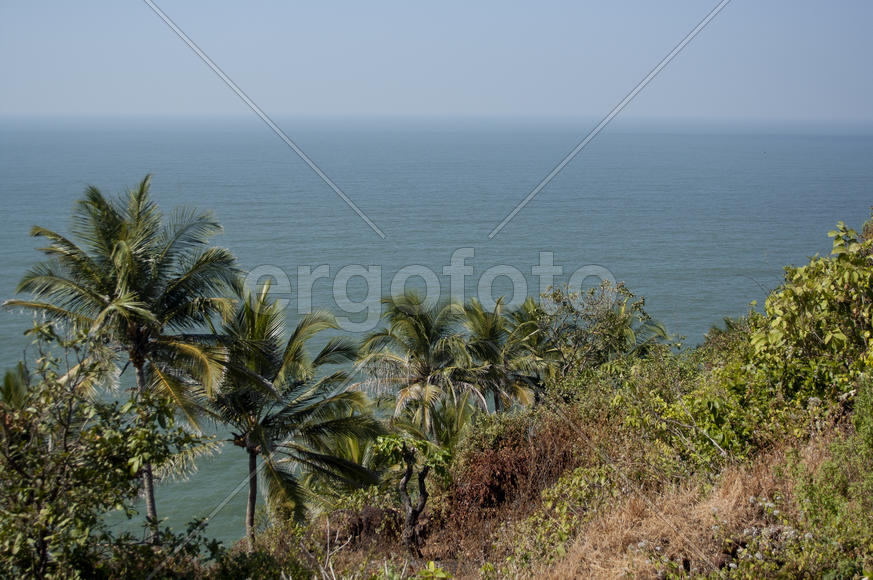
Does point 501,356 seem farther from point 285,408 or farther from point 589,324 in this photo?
point 285,408

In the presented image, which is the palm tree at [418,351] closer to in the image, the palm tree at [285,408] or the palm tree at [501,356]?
the palm tree at [501,356]

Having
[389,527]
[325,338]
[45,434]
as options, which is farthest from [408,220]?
[45,434]

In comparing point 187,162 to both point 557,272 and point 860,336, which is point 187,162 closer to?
point 557,272

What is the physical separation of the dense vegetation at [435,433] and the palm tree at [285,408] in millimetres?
55

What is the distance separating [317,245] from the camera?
69250 millimetres

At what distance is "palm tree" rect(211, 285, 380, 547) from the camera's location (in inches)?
668

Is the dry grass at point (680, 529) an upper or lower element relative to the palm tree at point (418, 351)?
upper

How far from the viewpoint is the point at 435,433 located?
2123 cm

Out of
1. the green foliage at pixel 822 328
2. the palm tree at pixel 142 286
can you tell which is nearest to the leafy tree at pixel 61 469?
the palm tree at pixel 142 286

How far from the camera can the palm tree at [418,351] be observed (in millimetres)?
22297

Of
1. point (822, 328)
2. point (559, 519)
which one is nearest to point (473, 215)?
point (822, 328)

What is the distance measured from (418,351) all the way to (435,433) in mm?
2638

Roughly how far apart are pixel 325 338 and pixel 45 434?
35.0 m

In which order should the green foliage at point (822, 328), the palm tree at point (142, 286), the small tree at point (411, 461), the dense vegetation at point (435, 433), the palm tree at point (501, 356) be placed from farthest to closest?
the palm tree at point (501, 356), the palm tree at point (142, 286), the small tree at point (411, 461), the green foliage at point (822, 328), the dense vegetation at point (435, 433)
